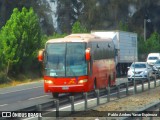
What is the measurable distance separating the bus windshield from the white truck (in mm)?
23017

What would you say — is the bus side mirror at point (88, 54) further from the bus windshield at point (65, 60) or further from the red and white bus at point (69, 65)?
the bus windshield at point (65, 60)

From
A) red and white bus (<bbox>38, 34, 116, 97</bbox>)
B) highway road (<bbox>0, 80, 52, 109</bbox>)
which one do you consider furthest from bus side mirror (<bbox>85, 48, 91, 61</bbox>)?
highway road (<bbox>0, 80, 52, 109</bbox>)

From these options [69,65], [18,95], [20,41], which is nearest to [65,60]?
[69,65]

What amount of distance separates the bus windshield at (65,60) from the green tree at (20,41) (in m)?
20.3

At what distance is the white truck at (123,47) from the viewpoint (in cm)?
5014

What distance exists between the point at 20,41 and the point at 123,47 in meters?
10.7

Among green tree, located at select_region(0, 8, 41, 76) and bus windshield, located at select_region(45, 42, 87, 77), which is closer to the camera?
bus windshield, located at select_region(45, 42, 87, 77)

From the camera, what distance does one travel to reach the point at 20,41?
48.3 meters

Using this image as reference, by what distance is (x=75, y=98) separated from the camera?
18859 mm

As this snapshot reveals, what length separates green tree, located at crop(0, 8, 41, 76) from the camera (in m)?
46.9

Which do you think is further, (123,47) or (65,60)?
(123,47)

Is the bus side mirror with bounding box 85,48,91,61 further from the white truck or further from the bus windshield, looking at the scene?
the white truck

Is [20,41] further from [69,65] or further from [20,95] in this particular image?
[69,65]

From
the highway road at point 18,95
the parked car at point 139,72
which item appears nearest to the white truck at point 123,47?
the parked car at point 139,72
